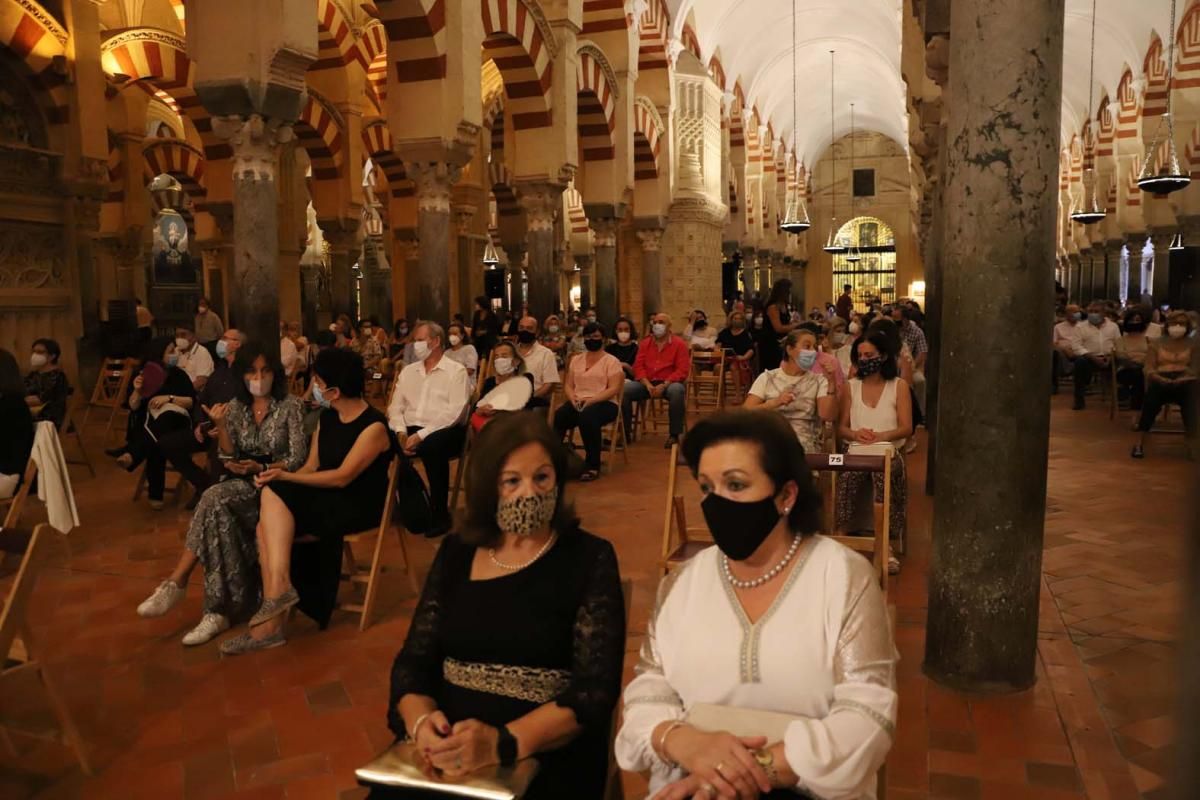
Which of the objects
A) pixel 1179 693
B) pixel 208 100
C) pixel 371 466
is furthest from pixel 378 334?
pixel 1179 693

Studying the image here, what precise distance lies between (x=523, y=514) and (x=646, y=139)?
15.8 meters

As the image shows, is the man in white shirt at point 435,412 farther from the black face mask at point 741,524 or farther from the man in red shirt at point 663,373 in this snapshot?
the black face mask at point 741,524

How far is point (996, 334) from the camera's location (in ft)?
11.2

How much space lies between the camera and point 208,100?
7.88m

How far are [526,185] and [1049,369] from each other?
1030cm

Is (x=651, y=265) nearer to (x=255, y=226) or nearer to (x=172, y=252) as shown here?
(x=255, y=226)

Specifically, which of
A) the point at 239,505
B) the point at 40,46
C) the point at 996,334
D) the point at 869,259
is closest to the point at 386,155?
the point at 40,46

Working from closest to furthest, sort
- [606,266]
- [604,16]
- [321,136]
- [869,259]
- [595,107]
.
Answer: [321,136] < [595,107] < [604,16] < [606,266] < [869,259]

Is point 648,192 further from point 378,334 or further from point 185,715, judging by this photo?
point 185,715

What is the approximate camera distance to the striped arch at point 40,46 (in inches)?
404

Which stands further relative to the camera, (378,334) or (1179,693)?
(378,334)

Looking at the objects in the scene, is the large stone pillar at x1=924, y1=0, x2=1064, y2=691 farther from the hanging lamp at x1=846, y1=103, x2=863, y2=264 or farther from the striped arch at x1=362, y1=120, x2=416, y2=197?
the hanging lamp at x1=846, y1=103, x2=863, y2=264

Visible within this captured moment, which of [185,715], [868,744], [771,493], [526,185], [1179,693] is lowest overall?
[185,715]

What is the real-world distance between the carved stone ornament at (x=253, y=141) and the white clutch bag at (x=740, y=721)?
7.16 m
